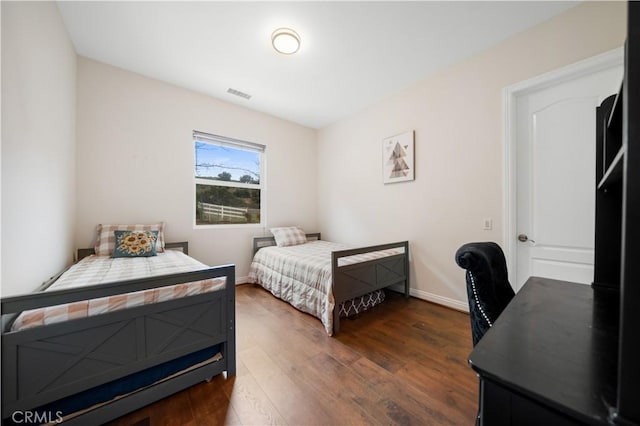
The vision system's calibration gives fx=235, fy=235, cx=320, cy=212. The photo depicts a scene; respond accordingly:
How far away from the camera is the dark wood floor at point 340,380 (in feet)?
4.13

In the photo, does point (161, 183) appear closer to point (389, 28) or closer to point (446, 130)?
point (389, 28)

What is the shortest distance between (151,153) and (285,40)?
6.93ft

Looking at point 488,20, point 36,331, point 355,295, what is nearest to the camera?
point 36,331

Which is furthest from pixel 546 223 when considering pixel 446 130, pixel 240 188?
pixel 240 188

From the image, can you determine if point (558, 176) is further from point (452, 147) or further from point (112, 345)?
point (112, 345)

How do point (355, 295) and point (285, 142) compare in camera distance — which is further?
point (285, 142)

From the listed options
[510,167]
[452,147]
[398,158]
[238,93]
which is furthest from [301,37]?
[510,167]

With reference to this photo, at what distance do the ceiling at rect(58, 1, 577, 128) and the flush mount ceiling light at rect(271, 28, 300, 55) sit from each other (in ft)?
0.16

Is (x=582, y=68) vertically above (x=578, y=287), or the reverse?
(x=582, y=68)

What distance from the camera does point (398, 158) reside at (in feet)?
10.2

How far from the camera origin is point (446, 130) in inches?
105

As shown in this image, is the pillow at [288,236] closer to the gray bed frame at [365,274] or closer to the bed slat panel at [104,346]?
the gray bed frame at [365,274]

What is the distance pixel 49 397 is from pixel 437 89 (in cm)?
383

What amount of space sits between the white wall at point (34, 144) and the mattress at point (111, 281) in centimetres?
20
